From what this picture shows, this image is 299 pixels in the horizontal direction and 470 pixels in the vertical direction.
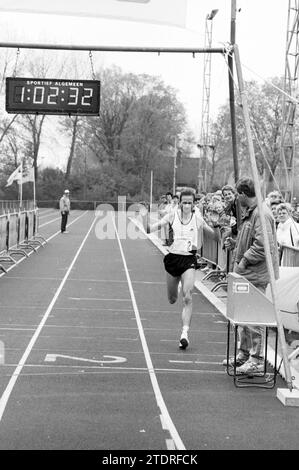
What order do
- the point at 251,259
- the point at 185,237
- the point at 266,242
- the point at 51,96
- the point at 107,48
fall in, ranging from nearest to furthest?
the point at 266,242, the point at 251,259, the point at 185,237, the point at 107,48, the point at 51,96

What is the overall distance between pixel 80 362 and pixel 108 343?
119 cm

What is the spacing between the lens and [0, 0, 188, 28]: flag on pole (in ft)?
22.6

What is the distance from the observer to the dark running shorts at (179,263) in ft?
30.4

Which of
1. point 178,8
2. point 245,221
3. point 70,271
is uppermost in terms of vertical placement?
point 178,8

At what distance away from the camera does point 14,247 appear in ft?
77.6

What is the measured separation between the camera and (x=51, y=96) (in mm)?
18203

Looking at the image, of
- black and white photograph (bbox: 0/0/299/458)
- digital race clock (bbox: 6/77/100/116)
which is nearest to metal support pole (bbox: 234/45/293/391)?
black and white photograph (bbox: 0/0/299/458)

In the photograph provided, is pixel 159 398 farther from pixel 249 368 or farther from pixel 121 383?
pixel 249 368

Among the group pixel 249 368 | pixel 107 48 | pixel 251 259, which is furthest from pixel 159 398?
pixel 107 48

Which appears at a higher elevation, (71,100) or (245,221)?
(71,100)

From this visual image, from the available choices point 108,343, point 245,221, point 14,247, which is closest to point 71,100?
point 14,247

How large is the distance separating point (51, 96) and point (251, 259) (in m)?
11.4

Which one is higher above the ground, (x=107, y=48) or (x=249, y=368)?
(x=107, y=48)

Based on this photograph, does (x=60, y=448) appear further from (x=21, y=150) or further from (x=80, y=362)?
(x=21, y=150)
